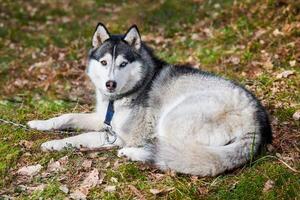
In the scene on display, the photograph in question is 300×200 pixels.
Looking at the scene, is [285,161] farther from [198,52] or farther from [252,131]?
[198,52]

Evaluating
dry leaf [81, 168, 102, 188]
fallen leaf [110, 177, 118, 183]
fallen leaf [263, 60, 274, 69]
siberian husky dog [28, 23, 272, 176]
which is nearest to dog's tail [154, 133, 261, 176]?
siberian husky dog [28, 23, 272, 176]

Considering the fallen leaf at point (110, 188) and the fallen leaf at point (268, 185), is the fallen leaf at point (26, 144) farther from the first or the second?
the fallen leaf at point (268, 185)

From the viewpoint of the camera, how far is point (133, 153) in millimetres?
5148

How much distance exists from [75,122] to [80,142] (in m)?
0.51

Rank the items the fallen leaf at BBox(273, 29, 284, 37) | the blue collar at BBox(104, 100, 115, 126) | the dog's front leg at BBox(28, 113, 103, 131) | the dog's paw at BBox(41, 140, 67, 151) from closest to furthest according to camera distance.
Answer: the dog's paw at BBox(41, 140, 67, 151), the blue collar at BBox(104, 100, 115, 126), the dog's front leg at BBox(28, 113, 103, 131), the fallen leaf at BBox(273, 29, 284, 37)

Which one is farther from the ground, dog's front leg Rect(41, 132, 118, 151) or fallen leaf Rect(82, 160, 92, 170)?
dog's front leg Rect(41, 132, 118, 151)

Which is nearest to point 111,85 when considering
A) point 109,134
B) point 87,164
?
point 109,134

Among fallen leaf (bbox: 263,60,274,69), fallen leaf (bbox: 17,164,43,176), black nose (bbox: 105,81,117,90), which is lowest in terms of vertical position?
fallen leaf (bbox: 17,164,43,176)

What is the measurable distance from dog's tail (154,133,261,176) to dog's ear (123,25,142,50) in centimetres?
136

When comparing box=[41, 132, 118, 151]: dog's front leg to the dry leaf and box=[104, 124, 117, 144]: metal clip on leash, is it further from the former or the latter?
the dry leaf

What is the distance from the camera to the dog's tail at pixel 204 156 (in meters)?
4.58

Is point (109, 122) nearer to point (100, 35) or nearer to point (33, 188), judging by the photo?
point (100, 35)

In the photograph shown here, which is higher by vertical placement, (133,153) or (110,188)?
(133,153)

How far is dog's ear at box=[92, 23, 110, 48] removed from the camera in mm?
Result: 5492
